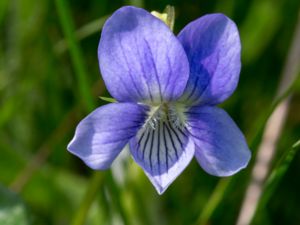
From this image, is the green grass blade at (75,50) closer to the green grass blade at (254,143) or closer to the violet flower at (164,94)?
the violet flower at (164,94)

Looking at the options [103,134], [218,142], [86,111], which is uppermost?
[103,134]

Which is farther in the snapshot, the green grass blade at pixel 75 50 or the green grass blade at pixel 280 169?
the green grass blade at pixel 75 50

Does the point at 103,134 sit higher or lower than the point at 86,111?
higher

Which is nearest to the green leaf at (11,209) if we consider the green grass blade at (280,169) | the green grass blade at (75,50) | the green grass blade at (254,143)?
the green grass blade at (75,50)

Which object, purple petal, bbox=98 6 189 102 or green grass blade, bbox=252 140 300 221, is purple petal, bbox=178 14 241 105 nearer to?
purple petal, bbox=98 6 189 102

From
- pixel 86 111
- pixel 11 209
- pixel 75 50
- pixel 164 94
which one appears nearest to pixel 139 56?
pixel 164 94

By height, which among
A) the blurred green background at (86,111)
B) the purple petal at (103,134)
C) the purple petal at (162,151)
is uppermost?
the purple petal at (103,134)

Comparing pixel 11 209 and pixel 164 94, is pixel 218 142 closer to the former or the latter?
pixel 164 94
